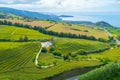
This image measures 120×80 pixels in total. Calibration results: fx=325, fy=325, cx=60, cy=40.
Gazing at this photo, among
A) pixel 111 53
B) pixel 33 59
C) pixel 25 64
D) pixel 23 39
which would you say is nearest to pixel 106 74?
pixel 25 64

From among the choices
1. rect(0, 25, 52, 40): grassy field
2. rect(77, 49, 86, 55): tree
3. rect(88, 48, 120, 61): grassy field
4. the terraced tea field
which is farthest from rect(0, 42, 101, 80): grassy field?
rect(0, 25, 52, 40): grassy field

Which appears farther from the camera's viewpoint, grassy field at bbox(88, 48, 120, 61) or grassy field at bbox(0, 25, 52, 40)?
grassy field at bbox(0, 25, 52, 40)

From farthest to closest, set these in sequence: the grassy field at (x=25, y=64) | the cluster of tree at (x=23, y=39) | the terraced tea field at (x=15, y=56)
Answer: the cluster of tree at (x=23, y=39) < the terraced tea field at (x=15, y=56) < the grassy field at (x=25, y=64)

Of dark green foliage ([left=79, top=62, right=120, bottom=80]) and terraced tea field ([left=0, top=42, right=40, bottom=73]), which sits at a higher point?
dark green foliage ([left=79, top=62, right=120, bottom=80])

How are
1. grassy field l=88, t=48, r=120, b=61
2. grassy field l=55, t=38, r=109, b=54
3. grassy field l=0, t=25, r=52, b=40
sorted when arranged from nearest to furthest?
grassy field l=88, t=48, r=120, b=61, grassy field l=55, t=38, r=109, b=54, grassy field l=0, t=25, r=52, b=40

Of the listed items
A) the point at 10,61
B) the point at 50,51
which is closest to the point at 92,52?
the point at 50,51

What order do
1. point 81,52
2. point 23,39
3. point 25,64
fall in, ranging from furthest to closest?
point 23,39
point 81,52
point 25,64

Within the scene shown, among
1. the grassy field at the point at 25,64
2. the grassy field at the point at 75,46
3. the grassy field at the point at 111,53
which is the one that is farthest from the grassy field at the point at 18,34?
the grassy field at the point at 111,53

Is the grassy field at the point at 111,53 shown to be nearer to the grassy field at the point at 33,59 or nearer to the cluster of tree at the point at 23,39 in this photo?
the grassy field at the point at 33,59

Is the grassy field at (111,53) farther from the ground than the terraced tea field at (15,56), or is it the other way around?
the terraced tea field at (15,56)

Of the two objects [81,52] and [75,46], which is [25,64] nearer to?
[81,52]

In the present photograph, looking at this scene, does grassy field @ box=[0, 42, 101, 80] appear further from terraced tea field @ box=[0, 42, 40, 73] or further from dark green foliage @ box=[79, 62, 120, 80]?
dark green foliage @ box=[79, 62, 120, 80]
